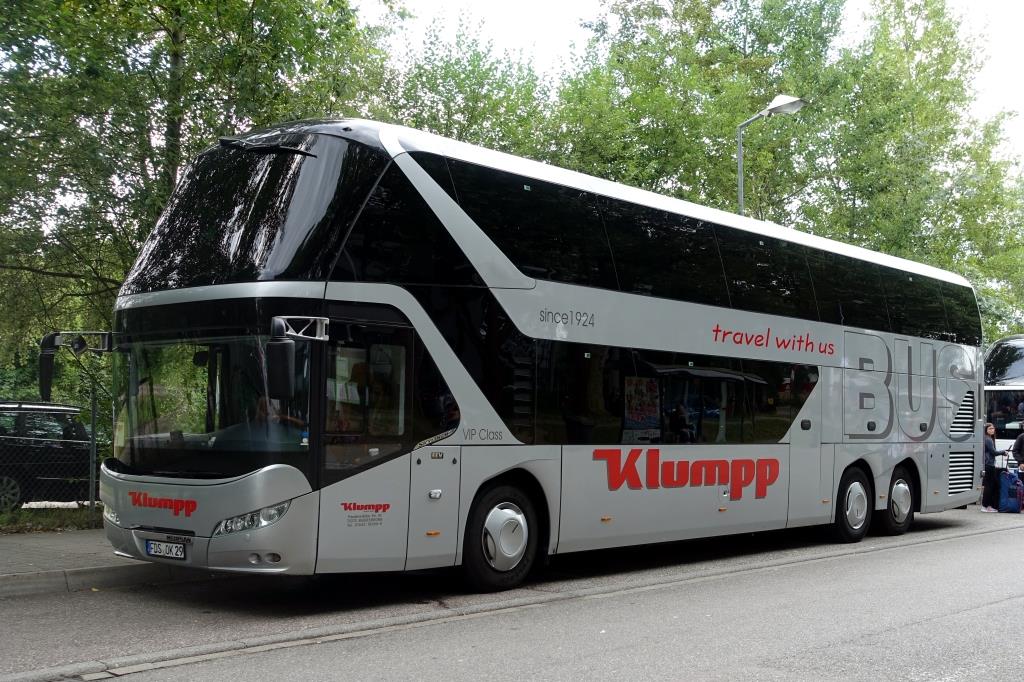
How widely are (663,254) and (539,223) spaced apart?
6.74 ft

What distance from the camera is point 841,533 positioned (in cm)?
1518

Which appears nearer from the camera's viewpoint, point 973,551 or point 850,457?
point 973,551

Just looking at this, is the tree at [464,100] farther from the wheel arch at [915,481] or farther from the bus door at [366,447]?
the bus door at [366,447]

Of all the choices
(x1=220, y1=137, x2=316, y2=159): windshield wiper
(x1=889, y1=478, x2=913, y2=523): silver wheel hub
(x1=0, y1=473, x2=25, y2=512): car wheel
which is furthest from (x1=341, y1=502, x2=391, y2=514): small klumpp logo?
(x1=889, y1=478, x2=913, y2=523): silver wheel hub

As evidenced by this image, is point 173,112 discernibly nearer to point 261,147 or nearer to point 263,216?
point 261,147

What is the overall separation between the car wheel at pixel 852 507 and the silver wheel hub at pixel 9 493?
1142cm

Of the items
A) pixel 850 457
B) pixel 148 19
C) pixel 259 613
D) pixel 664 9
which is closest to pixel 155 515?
pixel 259 613

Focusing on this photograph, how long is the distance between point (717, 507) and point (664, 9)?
2909cm

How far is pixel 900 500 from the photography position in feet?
54.1

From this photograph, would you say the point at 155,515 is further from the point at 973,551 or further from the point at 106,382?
the point at 973,551

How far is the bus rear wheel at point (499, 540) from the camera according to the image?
9719 mm

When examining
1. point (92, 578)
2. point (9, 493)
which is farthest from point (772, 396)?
point (9, 493)

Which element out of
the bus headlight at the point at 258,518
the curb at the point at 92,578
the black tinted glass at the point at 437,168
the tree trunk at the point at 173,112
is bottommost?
the curb at the point at 92,578

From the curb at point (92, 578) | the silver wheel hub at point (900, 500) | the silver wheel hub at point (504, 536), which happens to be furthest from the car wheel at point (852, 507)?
the curb at point (92, 578)
